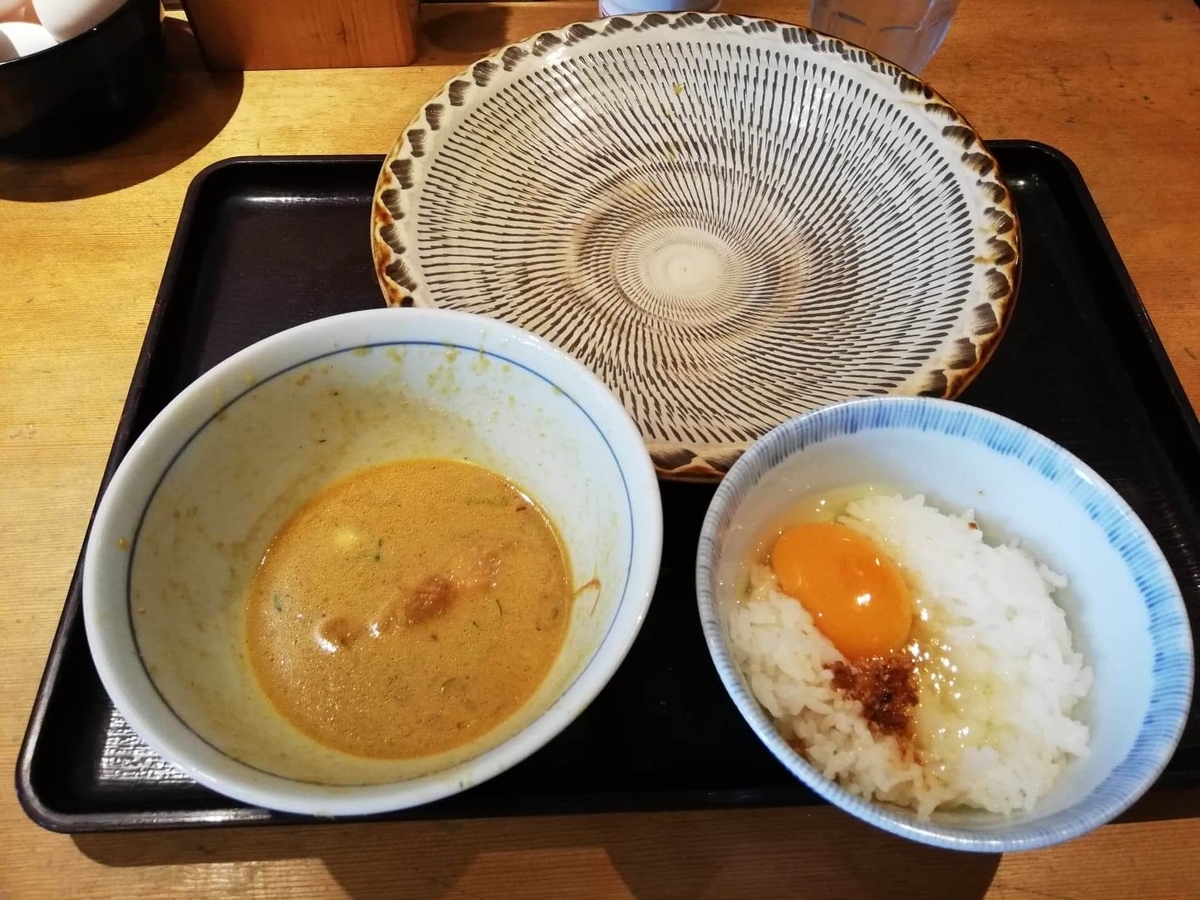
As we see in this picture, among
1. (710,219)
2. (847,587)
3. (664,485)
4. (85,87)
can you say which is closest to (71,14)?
(85,87)

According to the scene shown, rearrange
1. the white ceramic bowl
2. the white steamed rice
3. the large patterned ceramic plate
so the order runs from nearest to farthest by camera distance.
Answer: the white ceramic bowl → the white steamed rice → the large patterned ceramic plate

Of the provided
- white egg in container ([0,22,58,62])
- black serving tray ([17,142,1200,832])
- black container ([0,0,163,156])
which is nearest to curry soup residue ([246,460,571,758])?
black serving tray ([17,142,1200,832])

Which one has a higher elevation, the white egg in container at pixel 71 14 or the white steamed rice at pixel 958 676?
the white egg in container at pixel 71 14

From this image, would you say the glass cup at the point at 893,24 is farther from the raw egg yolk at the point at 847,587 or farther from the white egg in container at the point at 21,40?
the white egg in container at the point at 21,40

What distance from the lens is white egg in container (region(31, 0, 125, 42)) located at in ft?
4.38

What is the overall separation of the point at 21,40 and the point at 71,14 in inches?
5.3

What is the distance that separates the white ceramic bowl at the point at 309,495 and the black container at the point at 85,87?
0.89m

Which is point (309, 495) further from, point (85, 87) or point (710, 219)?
point (85, 87)

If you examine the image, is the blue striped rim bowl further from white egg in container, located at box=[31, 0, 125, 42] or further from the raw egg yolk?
white egg in container, located at box=[31, 0, 125, 42]

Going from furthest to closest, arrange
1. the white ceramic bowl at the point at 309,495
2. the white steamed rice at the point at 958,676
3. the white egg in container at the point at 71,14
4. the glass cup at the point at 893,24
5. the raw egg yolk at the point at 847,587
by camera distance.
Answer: the glass cup at the point at 893,24
the white egg in container at the point at 71,14
the raw egg yolk at the point at 847,587
the white steamed rice at the point at 958,676
the white ceramic bowl at the point at 309,495

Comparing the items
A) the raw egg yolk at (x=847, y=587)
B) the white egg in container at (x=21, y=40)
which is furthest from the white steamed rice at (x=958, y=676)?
the white egg in container at (x=21, y=40)

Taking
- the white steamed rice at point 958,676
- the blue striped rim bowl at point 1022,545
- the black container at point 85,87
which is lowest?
the white steamed rice at point 958,676

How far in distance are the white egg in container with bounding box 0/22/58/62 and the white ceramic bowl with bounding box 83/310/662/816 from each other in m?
1.00

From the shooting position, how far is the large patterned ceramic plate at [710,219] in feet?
3.70
